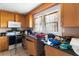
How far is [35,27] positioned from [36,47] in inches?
9.5

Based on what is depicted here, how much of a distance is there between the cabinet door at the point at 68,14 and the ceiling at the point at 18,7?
30cm

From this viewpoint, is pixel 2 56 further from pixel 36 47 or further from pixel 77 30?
pixel 77 30

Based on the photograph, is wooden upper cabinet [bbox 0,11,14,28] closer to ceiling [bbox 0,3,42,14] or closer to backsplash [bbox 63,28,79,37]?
ceiling [bbox 0,3,42,14]

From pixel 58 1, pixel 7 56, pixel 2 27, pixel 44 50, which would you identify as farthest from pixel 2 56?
pixel 58 1

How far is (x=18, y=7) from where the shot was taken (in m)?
1.19

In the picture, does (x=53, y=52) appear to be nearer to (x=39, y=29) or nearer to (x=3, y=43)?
(x=39, y=29)

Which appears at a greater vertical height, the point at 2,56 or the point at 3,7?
the point at 3,7

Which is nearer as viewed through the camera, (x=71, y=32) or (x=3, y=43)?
(x=3, y=43)

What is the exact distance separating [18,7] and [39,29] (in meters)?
0.35

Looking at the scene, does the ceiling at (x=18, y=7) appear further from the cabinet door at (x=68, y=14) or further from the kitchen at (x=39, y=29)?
the cabinet door at (x=68, y=14)

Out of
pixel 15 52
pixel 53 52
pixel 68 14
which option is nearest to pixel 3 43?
pixel 15 52

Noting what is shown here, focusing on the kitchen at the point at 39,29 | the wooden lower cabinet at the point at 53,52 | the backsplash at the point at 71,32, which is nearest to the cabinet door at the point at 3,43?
the kitchen at the point at 39,29

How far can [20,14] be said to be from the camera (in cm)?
122

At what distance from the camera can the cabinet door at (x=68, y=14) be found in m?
1.19
